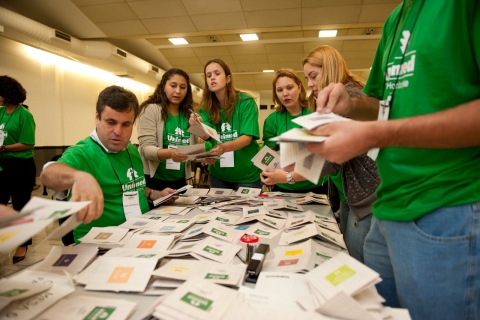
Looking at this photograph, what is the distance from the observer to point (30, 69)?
18.2 ft

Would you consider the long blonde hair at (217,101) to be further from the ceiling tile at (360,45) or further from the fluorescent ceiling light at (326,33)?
the ceiling tile at (360,45)

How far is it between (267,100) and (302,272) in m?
14.5

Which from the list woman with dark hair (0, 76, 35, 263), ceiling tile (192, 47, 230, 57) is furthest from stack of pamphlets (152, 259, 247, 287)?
ceiling tile (192, 47, 230, 57)

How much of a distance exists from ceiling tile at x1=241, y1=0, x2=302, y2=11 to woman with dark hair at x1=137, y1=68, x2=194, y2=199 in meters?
2.65

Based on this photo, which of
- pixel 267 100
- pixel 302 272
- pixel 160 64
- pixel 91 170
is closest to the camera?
pixel 302 272

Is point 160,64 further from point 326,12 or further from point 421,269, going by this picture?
point 421,269

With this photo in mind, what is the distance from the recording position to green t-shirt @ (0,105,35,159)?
2.98 metres

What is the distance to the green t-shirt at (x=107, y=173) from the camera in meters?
1.42

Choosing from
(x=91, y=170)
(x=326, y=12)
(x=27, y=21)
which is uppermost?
(x=326, y=12)

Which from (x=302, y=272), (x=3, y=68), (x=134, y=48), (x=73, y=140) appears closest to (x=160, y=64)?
(x=134, y=48)

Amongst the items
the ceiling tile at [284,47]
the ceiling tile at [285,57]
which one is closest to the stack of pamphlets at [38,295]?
the ceiling tile at [284,47]

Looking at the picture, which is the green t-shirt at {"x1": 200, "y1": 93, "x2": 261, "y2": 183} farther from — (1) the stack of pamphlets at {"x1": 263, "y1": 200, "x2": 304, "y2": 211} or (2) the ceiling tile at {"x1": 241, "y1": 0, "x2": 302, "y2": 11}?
(2) the ceiling tile at {"x1": 241, "y1": 0, "x2": 302, "y2": 11}

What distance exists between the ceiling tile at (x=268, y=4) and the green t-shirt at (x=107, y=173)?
3498 mm

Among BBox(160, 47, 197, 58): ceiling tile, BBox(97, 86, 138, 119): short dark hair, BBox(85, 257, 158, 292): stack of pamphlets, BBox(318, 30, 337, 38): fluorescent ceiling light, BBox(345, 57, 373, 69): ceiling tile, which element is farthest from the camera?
BBox(345, 57, 373, 69): ceiling tile
